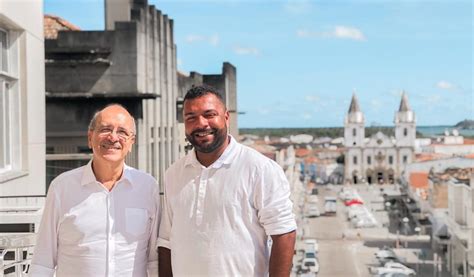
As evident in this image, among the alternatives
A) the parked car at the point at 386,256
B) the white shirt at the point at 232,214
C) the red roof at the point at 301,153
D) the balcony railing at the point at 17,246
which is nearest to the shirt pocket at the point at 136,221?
the white shirt at the point at 232,214

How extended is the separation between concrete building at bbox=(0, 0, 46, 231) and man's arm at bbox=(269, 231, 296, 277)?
2.95 metres

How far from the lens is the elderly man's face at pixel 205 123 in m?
2.20

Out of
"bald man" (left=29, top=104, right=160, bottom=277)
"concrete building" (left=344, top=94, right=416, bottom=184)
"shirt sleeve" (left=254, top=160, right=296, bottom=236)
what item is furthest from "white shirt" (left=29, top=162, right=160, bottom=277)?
"concrete building" (left=344, top=94, right=416, bottom=184)

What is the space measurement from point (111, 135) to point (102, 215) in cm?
27

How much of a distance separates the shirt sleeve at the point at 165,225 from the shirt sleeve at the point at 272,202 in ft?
1.02

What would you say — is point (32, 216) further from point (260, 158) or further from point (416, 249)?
point (416, 249)

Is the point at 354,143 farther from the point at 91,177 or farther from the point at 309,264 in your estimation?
the point at 91,177

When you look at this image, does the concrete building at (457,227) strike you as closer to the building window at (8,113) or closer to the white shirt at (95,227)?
the building window at (8,113)

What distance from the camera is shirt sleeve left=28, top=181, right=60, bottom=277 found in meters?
2.32

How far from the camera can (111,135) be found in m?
2.28

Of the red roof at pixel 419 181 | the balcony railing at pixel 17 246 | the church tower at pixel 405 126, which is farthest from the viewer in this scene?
the church tower at pixel 405 126

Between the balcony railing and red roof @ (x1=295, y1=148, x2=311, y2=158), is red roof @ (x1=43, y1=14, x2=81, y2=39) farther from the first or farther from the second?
red roof @ (x1=295, y1=148, x2=311, y2=158)

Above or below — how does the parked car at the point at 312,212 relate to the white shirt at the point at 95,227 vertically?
below

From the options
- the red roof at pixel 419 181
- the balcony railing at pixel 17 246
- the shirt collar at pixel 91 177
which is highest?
Result: the shirt collar at pixel 91 177
